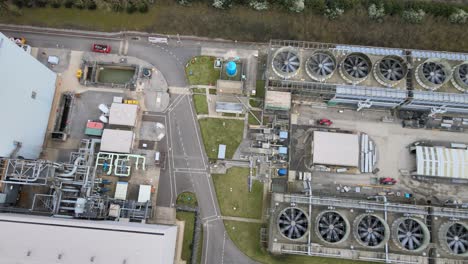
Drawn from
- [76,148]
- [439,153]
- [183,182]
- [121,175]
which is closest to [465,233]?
[439,153]

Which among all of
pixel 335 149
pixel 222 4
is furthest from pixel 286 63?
pixel 222 4

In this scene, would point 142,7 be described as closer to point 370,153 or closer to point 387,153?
point 370,153

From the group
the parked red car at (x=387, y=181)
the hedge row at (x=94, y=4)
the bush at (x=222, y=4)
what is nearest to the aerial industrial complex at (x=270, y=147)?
the parked red car at (x=387, y=181)

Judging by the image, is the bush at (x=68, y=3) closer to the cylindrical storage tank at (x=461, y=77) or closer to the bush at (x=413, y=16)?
the bush at (x=413, y=16)

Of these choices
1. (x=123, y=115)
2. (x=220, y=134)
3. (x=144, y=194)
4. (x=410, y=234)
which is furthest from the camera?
(x=220, y=134)

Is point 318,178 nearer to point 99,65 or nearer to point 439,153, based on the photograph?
point 439,153

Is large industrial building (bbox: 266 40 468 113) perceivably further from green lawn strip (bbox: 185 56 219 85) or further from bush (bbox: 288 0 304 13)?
green lawn strip (bbox: 185 56 219 85)

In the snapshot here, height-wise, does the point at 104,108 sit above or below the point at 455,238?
above

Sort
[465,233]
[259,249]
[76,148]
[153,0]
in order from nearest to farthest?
[465,233] → [259,249] → [76,148] → [153,0]
